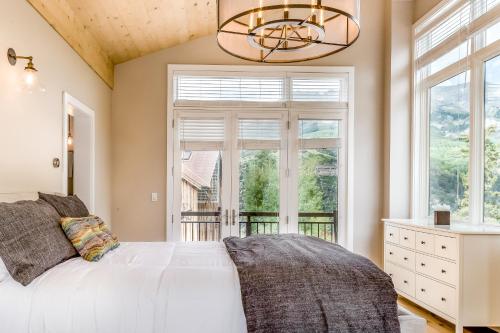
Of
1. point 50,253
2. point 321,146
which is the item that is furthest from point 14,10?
point 321,146

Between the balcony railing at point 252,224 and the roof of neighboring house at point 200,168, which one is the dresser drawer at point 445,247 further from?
the roof of neighboring house at point 200,168

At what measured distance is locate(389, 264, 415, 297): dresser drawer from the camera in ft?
11.6

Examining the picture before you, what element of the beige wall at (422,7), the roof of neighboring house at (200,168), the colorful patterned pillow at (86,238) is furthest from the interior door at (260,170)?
the colorful patterned pillow at (86,238)

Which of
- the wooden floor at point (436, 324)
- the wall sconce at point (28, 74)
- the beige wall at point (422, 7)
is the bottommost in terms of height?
the wooden floor at point (436, 324)

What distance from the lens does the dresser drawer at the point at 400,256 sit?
3561 millimetres

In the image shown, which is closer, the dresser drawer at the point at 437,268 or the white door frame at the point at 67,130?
the dresser drawer at the point at 437,268

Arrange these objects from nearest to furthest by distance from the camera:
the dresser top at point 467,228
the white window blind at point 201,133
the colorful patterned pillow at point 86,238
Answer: the colorful patterned pillow at point 86,238 → the dresser top at point 467,228 → the white window blind at point 201,133

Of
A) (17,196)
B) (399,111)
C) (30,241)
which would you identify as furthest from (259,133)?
(30,241)

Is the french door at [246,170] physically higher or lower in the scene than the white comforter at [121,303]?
higher

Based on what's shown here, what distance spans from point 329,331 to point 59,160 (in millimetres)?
2562

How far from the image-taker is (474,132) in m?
3.42

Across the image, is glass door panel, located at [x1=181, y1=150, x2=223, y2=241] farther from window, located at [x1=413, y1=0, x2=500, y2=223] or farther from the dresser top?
window, located at [x1=413, y1=0, x2=500, y2=223]

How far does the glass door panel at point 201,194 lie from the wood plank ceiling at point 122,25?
4.57ft

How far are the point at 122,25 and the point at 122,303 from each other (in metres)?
3.05
